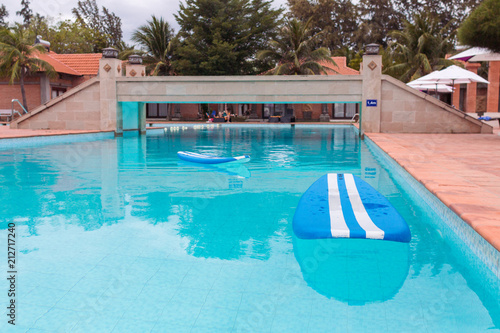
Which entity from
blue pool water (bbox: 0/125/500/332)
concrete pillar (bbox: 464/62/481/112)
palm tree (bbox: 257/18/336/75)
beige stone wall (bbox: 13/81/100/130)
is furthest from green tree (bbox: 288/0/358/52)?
blue pool water (bbox: 0/125/500/332)

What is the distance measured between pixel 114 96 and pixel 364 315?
17.3 m

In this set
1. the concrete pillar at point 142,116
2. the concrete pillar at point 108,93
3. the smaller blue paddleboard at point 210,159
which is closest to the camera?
the smaller blue paddleboard at point 210,159

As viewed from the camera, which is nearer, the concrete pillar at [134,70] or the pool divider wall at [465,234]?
the pool divider wall at [465,234]

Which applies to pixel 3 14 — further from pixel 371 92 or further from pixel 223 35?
pixel 371 92

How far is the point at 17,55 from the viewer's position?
91.8ft

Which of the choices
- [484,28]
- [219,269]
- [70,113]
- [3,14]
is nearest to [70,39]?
[3,14]

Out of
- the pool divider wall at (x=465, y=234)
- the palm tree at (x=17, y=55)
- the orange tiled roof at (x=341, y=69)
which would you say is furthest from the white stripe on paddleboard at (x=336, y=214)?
the orange tiled roof at (x=341, y=69)

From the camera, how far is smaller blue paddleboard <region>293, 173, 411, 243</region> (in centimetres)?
404

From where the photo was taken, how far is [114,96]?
61.4 ft

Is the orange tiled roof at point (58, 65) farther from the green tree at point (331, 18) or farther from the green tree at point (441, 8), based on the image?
the green tree at point (441, 8)

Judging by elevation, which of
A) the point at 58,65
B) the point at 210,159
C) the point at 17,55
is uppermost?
the point at 58,65

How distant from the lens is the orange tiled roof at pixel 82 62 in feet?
115

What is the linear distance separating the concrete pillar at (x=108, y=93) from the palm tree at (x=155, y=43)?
60.4 feet

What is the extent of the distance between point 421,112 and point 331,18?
34.2 metres
